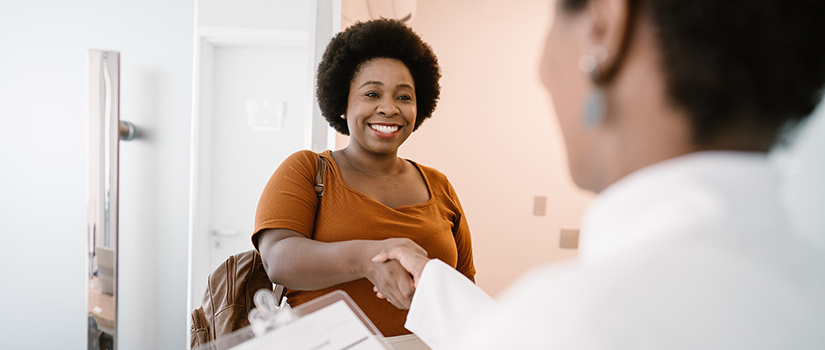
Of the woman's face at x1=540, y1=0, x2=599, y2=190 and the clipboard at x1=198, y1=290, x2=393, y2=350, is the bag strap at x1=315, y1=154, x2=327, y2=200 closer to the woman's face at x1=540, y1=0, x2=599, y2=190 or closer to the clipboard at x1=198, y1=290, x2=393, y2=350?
the clipboard at x1=198, y1=290, x2=393, y2=350

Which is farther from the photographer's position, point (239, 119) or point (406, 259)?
point (239, 119)

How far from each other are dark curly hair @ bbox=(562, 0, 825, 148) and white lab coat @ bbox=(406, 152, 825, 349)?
0.03m

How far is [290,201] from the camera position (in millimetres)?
1074

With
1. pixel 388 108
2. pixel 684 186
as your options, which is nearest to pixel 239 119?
pixel 388 108

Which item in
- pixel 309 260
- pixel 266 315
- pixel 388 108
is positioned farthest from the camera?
pixel 388 108

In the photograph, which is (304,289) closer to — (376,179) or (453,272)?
(376,179)

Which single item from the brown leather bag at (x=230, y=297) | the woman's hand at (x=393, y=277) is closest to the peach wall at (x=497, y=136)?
the brown leather bag at (x=230, y=297)

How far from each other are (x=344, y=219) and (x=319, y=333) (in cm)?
60

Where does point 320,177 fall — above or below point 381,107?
below

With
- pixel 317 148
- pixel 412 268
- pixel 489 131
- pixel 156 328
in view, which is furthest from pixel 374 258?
pixel 489 131

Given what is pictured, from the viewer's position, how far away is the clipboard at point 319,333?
1.71 feet

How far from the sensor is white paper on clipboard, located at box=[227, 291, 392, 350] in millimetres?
525

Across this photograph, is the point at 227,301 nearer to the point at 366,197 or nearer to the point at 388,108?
the point at 366,197

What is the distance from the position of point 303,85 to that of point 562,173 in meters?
1.65
